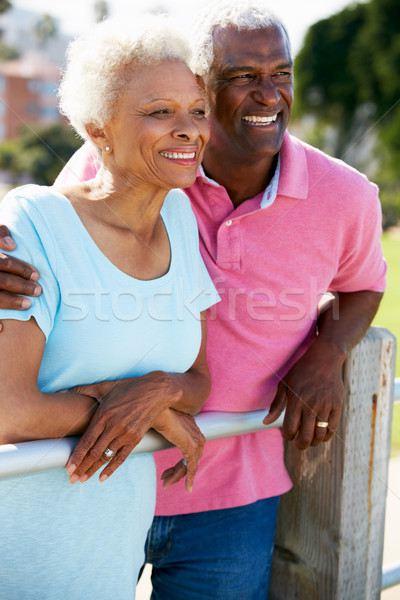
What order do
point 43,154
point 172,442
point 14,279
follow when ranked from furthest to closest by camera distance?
point 43,154
point 172,442
point 14,279

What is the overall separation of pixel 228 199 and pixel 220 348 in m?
0.45

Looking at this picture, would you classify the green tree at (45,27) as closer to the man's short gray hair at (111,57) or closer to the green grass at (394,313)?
the green grass at (394,313)

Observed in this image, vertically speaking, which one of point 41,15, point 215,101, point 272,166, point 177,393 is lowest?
point 177,393

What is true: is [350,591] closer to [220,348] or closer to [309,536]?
[309,536]

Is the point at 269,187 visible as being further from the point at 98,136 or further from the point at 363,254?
the point at 98,136

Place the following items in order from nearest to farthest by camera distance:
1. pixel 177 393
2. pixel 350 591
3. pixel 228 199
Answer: pixel 177 393, pixel 350 591, pixel 228 199

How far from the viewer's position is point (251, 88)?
2.02 m

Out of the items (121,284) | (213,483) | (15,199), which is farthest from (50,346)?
(213,483)

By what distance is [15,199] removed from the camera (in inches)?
58.6

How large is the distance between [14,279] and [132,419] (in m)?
0.40

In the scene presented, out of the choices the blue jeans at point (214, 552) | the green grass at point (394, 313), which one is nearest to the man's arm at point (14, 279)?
the blue jeans at point (214, 552)

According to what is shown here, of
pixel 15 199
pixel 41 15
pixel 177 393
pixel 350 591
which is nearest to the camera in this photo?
pixel 15 199

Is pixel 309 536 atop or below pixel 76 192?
below

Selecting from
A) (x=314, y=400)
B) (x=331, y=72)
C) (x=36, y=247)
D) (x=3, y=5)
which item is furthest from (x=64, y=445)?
(x=331, y=72)
